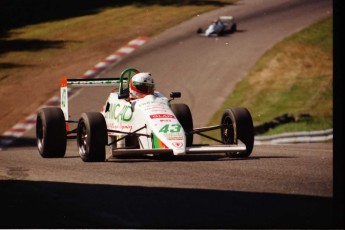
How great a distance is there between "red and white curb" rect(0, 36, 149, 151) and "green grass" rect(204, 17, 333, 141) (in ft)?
15.8

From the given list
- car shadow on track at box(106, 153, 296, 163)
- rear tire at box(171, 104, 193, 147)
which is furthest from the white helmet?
car shadow on track at box(106, 153, 296, 163)

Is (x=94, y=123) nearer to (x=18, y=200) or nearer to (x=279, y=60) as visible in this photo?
(x=18, y=200)

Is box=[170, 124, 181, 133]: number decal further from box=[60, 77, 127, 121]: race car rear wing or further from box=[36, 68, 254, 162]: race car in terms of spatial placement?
box=[60, 77, 127, 121]: race car rear wing

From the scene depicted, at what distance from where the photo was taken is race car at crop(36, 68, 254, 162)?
47.7ft

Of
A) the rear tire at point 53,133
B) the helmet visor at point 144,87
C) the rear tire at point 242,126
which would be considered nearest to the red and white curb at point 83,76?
the rear tire at point 53,133

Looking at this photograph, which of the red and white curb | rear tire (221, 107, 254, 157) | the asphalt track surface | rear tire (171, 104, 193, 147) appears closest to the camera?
the asphalt track surface

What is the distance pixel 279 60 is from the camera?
3431 cm

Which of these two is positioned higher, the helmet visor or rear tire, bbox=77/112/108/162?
the helmet visor

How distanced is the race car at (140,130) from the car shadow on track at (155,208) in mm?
3186

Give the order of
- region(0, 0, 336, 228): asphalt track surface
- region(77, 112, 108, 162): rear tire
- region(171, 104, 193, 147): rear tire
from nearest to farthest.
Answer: region(0, 0, 336, 228): asphalt track surface < region(77, 112, 108, 162): rear tire < region(171, 104, 193, 147): rear tire

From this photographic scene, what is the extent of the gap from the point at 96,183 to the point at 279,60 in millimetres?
23077

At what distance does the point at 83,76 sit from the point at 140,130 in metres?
17.8

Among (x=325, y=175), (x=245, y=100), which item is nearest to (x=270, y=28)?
(x=245, y=100)

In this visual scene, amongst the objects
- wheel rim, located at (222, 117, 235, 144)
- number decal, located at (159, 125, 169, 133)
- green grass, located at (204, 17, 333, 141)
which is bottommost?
green grass, located at (204, 17, 333, 141)
